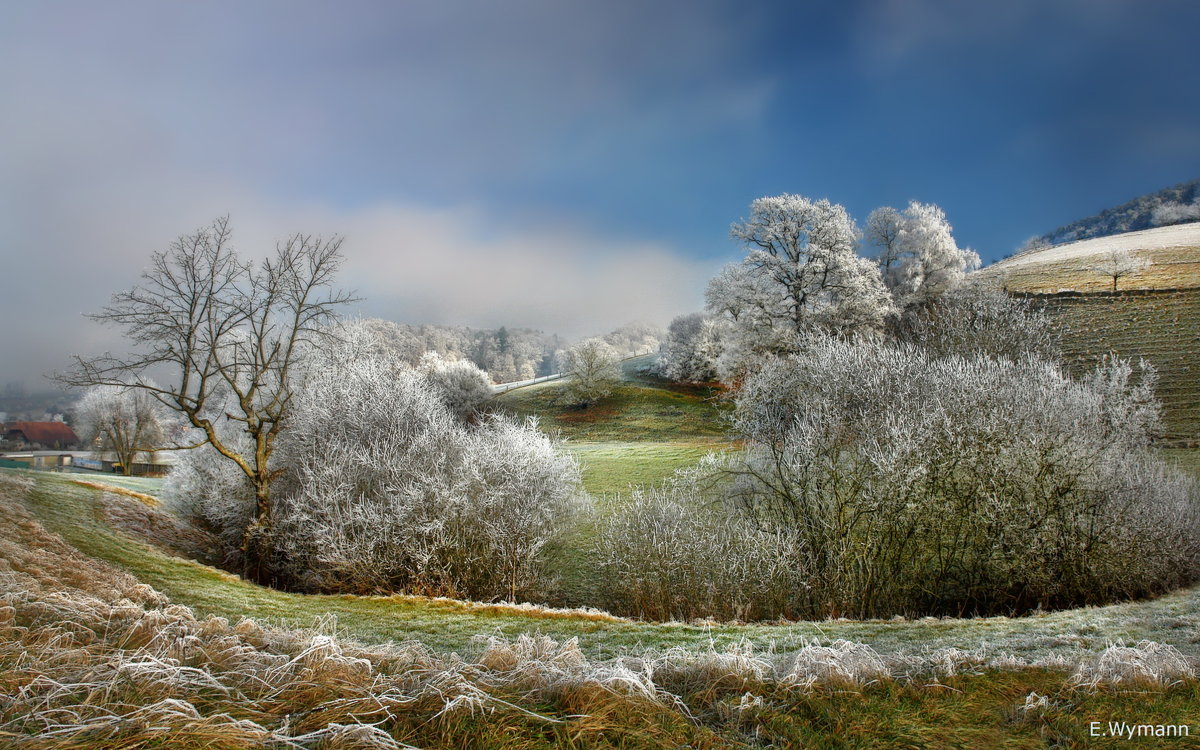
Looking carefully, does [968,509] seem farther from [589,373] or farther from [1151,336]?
[589,373]

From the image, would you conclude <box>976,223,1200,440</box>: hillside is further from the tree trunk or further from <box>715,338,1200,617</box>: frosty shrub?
the tree trunk

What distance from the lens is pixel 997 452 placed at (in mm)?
15406

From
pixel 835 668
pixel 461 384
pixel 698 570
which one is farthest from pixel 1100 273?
pixel 835 668

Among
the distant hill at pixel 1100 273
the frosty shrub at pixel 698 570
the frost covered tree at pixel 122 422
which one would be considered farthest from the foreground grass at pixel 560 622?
the distant hill at pixel 1100 273

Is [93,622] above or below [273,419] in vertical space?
below

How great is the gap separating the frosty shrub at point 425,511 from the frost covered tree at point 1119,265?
5636 cm

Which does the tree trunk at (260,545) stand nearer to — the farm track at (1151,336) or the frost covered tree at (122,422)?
the frost covered tree at (122,422)

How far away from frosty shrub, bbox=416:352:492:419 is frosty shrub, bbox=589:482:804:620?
36059 mm

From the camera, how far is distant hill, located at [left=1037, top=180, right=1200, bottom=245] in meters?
92.2

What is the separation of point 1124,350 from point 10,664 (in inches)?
2042

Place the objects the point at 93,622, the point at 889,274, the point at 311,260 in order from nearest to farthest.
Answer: the point at 93,622, the point at 311,260, the point at 889,274

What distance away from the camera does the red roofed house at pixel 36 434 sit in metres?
16.3

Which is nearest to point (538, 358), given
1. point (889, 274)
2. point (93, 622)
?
point (889, 274)

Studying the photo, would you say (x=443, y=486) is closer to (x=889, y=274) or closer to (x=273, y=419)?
(x=273, y=419)
